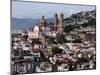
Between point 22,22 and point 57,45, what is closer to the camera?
point 22,22

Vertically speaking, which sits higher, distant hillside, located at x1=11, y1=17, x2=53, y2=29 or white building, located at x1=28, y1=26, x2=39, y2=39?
distant hillside, located at x1=11, y1=17, x2=53, y2=29

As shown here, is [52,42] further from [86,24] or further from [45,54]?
[86,24]

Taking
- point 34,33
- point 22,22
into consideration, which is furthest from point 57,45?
point 22,22

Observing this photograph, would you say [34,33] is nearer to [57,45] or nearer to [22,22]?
[22,22]

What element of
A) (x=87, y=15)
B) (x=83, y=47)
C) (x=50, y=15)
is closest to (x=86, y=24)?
(x=87, y=15)

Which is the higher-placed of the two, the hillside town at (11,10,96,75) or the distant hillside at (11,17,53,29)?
the distant hillside at (11,17,53,29)

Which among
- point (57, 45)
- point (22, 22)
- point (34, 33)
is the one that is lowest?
point (57, 45)

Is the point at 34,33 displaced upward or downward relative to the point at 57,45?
upward

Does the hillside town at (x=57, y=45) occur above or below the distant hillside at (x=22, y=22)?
below

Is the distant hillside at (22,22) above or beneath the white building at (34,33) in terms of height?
above
